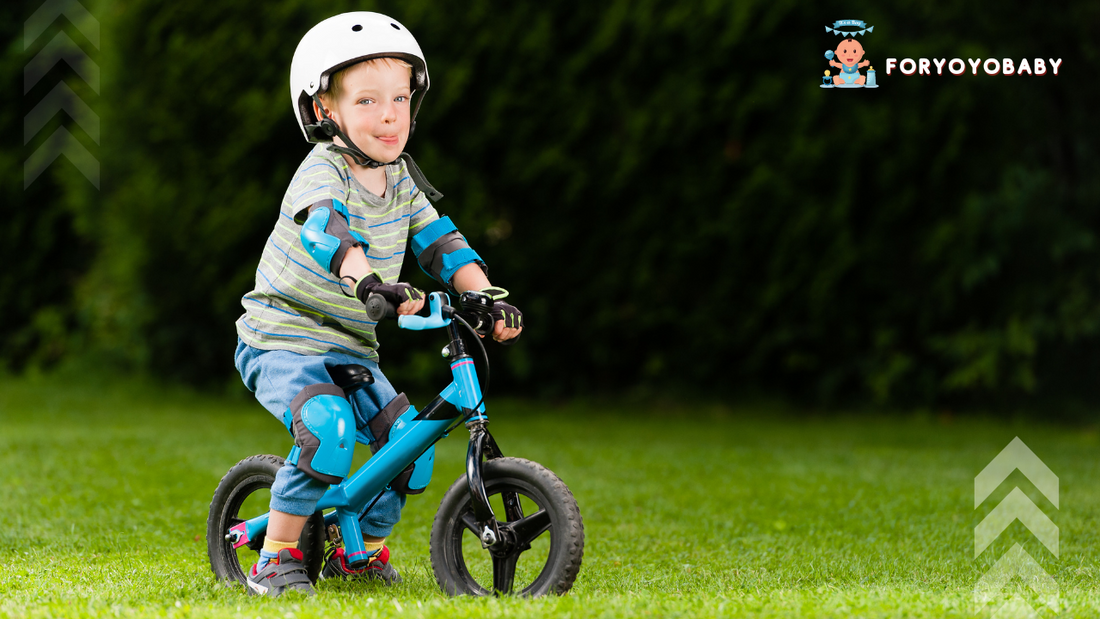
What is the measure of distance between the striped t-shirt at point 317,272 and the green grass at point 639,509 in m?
0.79

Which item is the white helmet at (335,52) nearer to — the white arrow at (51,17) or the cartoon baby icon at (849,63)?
the cartoon baby icon at (849,63)

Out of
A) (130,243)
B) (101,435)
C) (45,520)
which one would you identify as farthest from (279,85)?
(45,520)

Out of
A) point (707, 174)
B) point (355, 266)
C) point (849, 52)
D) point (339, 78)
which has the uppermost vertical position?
point (849, 52)

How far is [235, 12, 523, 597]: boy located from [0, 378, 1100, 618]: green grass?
14.3 inches

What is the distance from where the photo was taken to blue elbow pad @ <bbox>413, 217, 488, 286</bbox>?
143 inches

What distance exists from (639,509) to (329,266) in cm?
291

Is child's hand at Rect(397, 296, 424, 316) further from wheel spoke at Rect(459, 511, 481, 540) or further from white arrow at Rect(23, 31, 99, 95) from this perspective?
white arrow at Rect(23, 31, 99, 95)

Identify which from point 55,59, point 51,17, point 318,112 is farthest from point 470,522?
point 51,17

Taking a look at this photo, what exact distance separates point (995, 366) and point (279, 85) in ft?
20.4

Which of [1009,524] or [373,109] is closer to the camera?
[373,109]

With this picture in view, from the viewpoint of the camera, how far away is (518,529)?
323 cm

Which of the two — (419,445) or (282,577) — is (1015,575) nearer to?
(419,445)

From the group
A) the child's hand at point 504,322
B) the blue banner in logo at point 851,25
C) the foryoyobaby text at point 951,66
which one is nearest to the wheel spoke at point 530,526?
the child's hand at point 504,322

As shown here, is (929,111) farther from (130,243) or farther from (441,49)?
(130,243)
